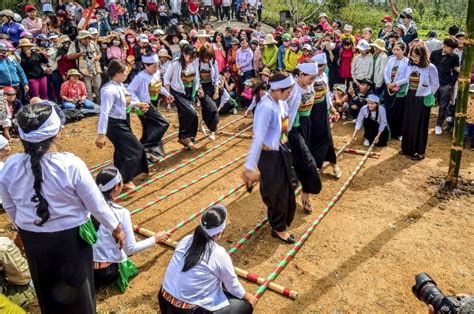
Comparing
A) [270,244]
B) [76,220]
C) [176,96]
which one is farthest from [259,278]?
[176,96]

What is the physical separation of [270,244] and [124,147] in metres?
2.61

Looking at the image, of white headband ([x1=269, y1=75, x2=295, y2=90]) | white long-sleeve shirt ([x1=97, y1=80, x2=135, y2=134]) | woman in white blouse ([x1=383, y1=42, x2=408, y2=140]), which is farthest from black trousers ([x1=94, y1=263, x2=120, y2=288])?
woman in white blouse ([x1=383, y1=42, x2=408, y2=140])

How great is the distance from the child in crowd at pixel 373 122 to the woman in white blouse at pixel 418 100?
1.37 ft

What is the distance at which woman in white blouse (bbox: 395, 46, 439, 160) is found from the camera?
6.76 m

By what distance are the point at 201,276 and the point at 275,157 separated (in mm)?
1752

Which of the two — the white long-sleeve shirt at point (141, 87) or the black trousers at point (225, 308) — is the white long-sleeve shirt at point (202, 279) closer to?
the black trousers at point (225, 308)

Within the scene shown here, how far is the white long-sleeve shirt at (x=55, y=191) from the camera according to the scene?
264 cm

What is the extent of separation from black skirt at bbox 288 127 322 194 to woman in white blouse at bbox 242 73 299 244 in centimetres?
45

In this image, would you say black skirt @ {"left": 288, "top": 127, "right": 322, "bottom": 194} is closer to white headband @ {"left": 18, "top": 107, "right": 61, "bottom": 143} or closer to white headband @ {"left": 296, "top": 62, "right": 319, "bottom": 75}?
white headband @ {"left": 296, "top": 62, "right": 319, "bottom": 75}

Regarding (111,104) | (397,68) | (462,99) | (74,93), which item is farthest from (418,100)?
(74,93)

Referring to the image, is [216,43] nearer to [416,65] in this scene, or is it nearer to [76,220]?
[416,65]

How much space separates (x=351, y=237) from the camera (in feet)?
15.9

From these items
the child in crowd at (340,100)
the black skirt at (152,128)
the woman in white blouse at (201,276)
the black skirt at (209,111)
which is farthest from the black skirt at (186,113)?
the woman in white blouse at (201,276)

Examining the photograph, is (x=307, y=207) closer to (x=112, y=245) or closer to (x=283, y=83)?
(x=283, y=83)
